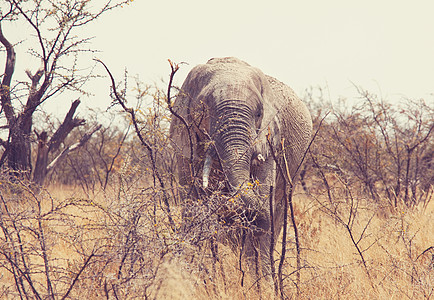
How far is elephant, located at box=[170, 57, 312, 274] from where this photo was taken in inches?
160

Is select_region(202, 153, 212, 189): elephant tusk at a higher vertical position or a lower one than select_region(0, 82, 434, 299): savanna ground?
higher

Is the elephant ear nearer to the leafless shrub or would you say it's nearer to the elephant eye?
the elephant eye

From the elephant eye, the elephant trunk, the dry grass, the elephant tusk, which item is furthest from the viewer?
the elephant eye

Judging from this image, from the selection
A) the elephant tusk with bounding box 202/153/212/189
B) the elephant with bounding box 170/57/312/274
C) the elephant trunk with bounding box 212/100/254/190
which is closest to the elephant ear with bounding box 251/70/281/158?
the elephant with bounding box 170/57/312/274

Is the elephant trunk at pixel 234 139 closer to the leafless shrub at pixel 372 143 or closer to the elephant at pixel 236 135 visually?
the elephant at pixel 236 135

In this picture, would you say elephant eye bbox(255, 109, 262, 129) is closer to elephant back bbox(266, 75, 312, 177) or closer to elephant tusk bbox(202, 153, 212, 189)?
elephant back bbox(266, 75, 312, 177)

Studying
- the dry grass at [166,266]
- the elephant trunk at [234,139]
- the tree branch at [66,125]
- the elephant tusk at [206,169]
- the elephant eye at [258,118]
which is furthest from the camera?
the tree branch at [66,125]

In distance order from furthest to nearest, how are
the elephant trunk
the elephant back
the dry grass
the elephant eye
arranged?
the elephant back → the elephant eye → the elephant trunk → the dry grass

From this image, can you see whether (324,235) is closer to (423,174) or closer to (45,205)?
(423,174)

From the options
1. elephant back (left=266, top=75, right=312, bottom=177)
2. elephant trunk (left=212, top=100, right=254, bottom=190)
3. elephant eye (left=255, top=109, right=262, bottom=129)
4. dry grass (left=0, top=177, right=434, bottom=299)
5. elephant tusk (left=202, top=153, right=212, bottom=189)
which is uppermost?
elephant back (left=266, top=75, right=312, bottom=177)

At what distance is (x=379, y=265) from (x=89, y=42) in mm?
4726

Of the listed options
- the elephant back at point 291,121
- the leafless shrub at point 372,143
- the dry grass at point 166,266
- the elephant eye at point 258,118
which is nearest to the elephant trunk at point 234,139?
the elephant eye at point 258,118

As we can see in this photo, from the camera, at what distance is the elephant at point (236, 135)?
406 centimetres

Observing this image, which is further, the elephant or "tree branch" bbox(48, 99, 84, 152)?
"tree branch" bbox(48, 99, 84, 152)
